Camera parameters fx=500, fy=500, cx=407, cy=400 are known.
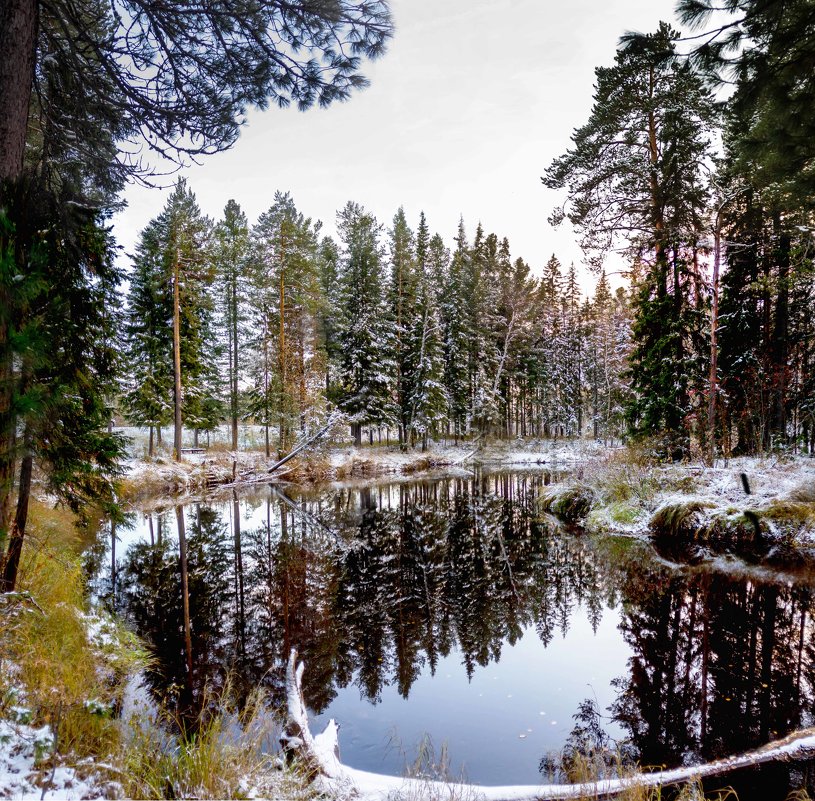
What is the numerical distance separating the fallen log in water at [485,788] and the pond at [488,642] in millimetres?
171

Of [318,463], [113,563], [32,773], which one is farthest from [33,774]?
[318,463]

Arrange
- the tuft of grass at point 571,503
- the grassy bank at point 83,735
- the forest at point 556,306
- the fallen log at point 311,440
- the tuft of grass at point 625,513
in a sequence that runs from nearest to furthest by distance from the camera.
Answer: the grassy bank at point 83,735 < the tuft of grass at point 625,513 < the forest at point 556,306 < the tuft of grass at point 571,503 < the fallen log at point 311,440

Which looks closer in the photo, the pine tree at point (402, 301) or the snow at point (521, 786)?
the snow at point (521, 786)

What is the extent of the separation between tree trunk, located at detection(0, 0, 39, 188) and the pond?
5462 mm

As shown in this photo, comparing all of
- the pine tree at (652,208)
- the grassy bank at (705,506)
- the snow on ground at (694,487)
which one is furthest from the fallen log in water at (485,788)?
the pine tree at (652,208)

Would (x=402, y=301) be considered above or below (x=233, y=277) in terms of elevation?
below

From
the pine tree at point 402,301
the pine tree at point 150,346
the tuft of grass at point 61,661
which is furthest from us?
the pine tree at point 402,301

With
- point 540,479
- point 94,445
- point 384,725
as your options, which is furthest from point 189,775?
point 540,479

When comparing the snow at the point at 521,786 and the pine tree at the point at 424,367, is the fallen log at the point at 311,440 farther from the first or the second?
the snow at the point at 521,786

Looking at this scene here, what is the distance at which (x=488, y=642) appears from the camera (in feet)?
23.1

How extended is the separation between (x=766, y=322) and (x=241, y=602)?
2082 centimetres

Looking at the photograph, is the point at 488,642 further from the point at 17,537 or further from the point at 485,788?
the point at 17,537

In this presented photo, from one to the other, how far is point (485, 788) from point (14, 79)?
7.07 metres

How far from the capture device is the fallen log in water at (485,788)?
324 cm
